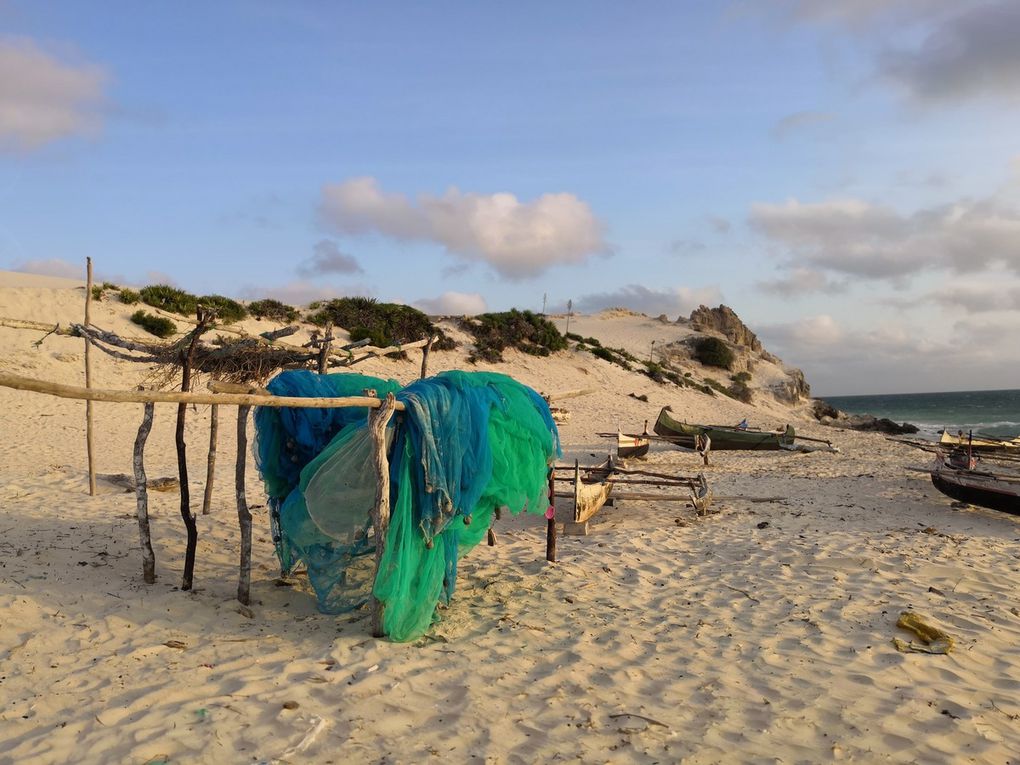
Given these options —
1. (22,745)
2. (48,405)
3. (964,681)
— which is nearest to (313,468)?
(22,745)

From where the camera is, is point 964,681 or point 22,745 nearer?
point 22,745

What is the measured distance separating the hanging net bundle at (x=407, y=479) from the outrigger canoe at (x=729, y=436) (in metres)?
15.3

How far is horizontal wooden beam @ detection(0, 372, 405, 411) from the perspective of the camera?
12.8 feet

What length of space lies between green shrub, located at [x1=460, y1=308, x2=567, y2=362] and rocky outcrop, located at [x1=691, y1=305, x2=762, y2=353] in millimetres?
20786

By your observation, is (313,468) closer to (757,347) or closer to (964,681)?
(964,681)

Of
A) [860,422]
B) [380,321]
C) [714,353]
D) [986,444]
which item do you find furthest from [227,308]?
[860,422]

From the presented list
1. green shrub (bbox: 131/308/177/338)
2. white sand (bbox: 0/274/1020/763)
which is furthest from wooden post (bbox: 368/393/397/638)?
green shrub (bbox: 131/308/177/338)

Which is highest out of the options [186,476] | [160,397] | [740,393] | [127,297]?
[127,297]

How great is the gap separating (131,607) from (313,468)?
2.06 metres

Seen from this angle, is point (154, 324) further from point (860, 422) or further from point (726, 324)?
point (726, 324)

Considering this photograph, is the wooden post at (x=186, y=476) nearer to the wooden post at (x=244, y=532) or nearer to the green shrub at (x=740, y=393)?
the wooden post at (x=244, y=532)

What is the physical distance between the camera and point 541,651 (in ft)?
18.3

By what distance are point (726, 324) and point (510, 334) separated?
25.7 m

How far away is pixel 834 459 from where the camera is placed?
1972 centimetres
